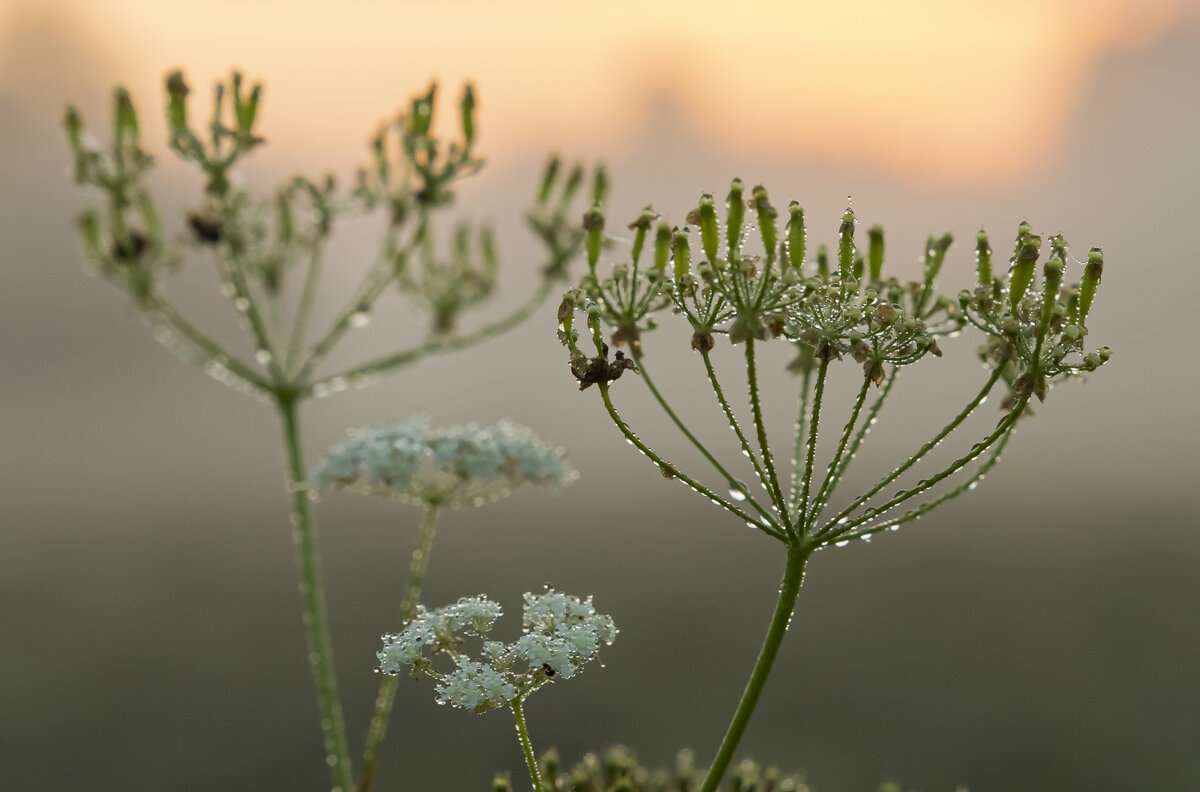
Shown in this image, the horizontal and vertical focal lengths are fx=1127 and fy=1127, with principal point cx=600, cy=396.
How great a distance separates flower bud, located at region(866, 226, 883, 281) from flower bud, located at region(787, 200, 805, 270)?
61 cm

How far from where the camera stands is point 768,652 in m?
4.62

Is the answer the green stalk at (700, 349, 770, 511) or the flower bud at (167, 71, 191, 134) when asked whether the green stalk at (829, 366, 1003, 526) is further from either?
the flower bud at (167, 71, 191, 134)

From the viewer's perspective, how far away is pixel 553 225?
816 cm

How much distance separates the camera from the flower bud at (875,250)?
5.04m

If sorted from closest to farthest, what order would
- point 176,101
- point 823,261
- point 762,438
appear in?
point 762,438
point 823,261
point 176,101

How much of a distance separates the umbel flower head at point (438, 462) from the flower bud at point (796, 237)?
2434mm

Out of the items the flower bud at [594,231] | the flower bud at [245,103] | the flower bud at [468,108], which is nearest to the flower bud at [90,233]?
the flower bud at [245,103]

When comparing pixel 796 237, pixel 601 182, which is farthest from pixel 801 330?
pixel 601 182

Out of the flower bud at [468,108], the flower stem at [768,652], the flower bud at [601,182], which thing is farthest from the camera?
the flower bud at [601,182]

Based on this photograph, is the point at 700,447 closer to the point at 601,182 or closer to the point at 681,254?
the point at 681,254

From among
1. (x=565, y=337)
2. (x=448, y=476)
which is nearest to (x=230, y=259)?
(x=448, y=476)

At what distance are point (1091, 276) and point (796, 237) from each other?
1.19 metres

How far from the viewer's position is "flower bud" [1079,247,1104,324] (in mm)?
4508

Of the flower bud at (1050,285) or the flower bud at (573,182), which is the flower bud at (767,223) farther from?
the flower bud at (573,182)
